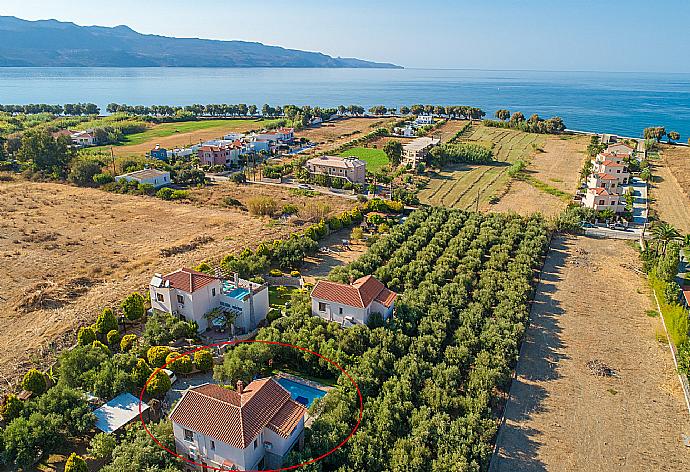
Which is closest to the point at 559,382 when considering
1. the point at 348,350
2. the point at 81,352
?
the point at 348,350

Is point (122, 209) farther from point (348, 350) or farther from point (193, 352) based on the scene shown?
point (348, 350)

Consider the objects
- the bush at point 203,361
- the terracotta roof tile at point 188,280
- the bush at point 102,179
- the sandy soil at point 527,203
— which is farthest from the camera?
the bush at point 102,179

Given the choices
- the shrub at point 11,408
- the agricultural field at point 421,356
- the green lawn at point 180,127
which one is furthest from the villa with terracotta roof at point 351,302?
the green lawn at point 180,127

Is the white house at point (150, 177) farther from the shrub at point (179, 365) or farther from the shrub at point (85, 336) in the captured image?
the shrub at point (179, 365)

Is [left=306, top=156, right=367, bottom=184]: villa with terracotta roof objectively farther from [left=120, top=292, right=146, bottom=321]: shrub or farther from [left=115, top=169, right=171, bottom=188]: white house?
[left=120, top=292, right=146, bottom=321]: shrub

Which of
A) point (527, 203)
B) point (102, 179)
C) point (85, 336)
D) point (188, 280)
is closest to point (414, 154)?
point (527, 203)

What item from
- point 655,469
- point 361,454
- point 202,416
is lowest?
point 655,469

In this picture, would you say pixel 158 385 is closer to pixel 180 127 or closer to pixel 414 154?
pixel 414 154
